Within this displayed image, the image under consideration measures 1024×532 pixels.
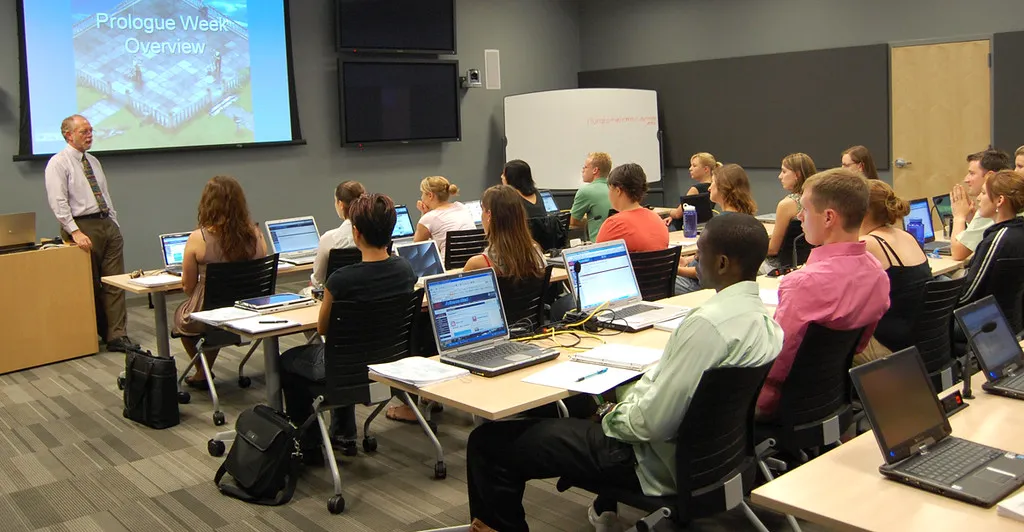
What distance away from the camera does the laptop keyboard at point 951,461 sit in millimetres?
2092

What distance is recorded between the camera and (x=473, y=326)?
3523 mm

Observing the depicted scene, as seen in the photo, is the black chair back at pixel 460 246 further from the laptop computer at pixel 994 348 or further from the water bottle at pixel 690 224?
the laptop computer at pixel 994 348

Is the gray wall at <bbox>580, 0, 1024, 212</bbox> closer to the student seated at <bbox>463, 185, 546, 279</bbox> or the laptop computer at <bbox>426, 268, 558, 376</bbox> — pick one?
the student seated at <bbox>463, 185, 546, 279</bbox>

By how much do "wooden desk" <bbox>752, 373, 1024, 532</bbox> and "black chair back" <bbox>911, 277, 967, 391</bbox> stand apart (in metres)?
1.35

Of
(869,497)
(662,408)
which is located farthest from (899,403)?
(662,408)

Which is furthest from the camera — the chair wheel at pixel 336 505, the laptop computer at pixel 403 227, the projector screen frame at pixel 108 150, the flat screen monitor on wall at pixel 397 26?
the flat screen monitor on wall at pixel 397 26

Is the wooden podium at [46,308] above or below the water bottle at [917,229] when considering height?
below

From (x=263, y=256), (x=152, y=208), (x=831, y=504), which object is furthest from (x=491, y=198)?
(x=152, y=208)

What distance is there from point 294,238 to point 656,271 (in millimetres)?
3012

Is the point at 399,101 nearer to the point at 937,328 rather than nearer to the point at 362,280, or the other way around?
the point at 362,280

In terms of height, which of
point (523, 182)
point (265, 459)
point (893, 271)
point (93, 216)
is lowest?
point (265, 459)

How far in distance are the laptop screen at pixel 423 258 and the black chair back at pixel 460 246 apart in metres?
0.84

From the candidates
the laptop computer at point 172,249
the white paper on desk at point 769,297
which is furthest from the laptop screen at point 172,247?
the white paper on desk at point 769,297

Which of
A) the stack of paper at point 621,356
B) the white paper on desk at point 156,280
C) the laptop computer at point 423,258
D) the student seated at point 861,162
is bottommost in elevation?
the stack of paper at point 621,356
